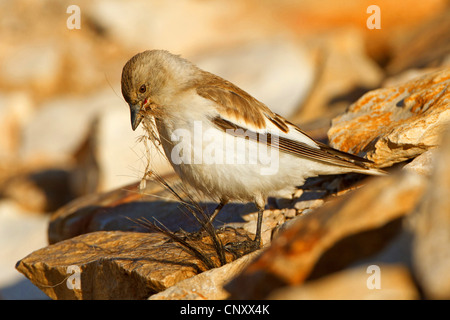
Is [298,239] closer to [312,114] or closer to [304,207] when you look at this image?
[304,207]

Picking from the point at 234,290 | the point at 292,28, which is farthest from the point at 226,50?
the point at 234,290

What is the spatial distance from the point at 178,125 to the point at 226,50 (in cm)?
944

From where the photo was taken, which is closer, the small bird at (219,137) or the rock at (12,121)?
the small bird at (219,137)

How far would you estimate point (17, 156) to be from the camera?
473 inches

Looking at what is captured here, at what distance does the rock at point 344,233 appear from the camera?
2447 millimetres

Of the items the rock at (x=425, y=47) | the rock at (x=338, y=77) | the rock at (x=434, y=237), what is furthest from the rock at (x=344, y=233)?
the rock at (x=338, y=77)

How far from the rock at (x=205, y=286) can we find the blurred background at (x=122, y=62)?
3.29 m

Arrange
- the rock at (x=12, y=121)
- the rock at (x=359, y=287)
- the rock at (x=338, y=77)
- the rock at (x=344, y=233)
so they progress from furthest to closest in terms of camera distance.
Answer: the rock at (x=12, y=121)
the rock at (x=338, y=77)
the rock at (x=344, y=233)
the rock at (x=359, y=287)

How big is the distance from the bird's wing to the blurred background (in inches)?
80.2

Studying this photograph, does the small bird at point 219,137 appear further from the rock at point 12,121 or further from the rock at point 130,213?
the rock at point 12,121

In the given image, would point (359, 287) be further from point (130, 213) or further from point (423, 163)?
point (130, 213)

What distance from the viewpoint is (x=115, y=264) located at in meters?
4.00

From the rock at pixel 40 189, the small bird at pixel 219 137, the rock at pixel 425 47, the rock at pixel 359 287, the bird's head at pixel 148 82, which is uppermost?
the rock at pixel 425 47
